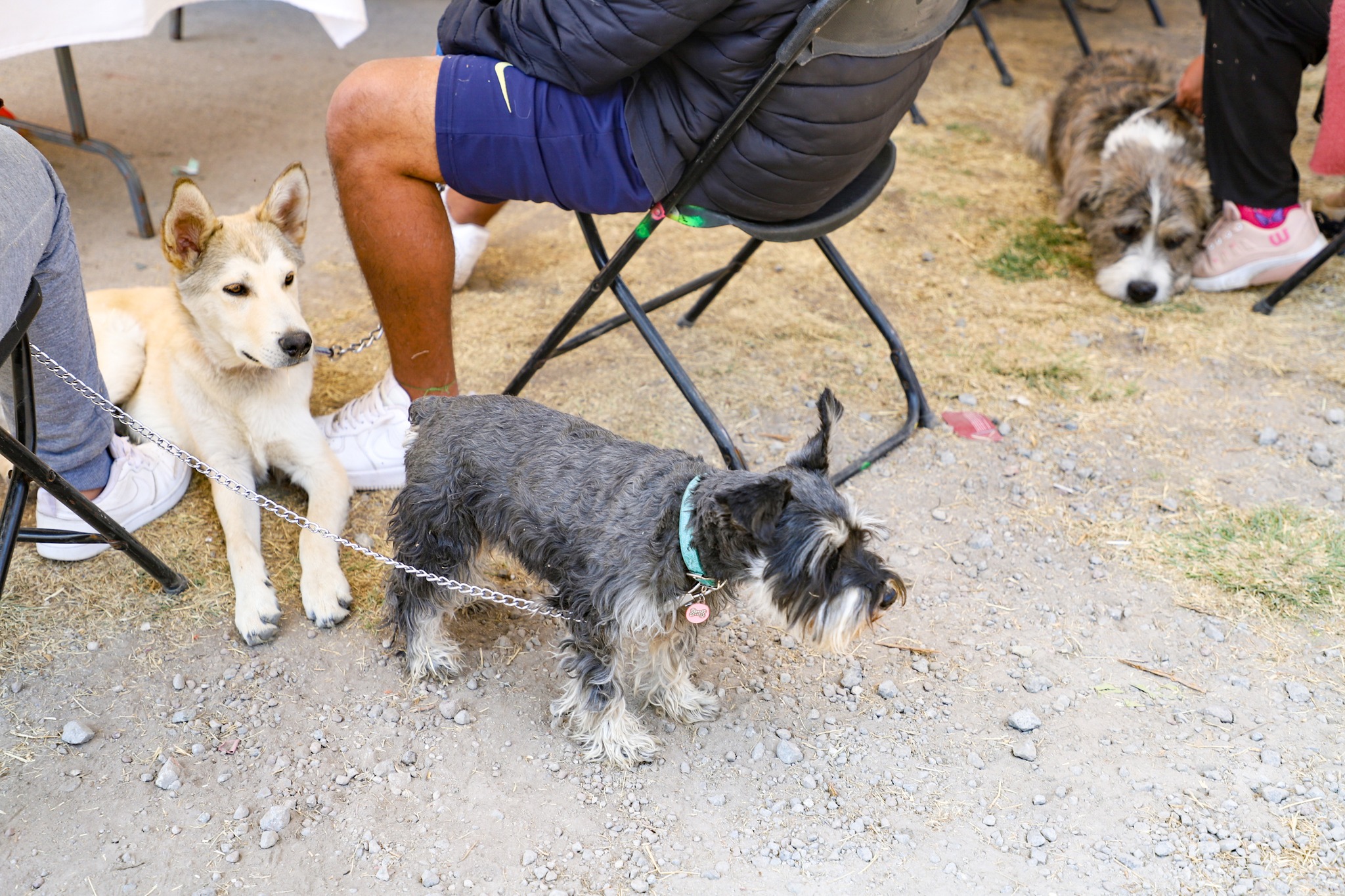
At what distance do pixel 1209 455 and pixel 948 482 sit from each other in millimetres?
1186

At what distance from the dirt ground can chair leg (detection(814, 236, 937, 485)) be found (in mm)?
97

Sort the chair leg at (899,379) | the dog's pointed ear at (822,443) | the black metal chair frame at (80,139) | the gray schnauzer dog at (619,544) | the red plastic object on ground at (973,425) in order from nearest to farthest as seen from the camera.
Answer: the gray schnauzer dog at (619,544), the dog's pointed ear at (822,443), the chair leg at (899,379), the red plastic object on ground at (973,425), the black metal chair frame at (80,139)

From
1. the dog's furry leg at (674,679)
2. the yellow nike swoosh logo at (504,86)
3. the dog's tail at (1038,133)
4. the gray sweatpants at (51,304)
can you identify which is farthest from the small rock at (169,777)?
the dog's tail at (1038,133)

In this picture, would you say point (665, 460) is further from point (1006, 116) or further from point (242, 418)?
point (1006, 116)

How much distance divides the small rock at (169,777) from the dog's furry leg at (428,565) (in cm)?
69

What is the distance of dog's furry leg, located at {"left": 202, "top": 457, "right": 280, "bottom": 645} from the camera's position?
3.09 meters

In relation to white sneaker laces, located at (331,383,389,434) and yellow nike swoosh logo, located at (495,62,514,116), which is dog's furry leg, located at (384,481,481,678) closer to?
white sneaker laces, located at (331,383,389,434)

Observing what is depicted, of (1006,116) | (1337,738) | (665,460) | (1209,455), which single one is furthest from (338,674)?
(1006,116)

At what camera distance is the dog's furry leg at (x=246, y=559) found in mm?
3090

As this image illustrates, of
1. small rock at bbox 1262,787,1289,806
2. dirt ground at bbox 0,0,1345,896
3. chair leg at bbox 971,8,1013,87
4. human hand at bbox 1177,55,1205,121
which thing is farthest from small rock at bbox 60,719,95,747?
chair leg at bbox 971,8,1013,87

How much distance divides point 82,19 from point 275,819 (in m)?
3.52

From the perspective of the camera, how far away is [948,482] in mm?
3928

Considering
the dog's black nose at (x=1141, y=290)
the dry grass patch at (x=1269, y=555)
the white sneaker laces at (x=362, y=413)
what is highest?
the white sneaker laces at (x=362, y=413)

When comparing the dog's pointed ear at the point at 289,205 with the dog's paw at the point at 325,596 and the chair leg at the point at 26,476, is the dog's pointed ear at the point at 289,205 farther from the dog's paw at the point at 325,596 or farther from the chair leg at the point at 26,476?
the dog's paw at the point at 325,596
